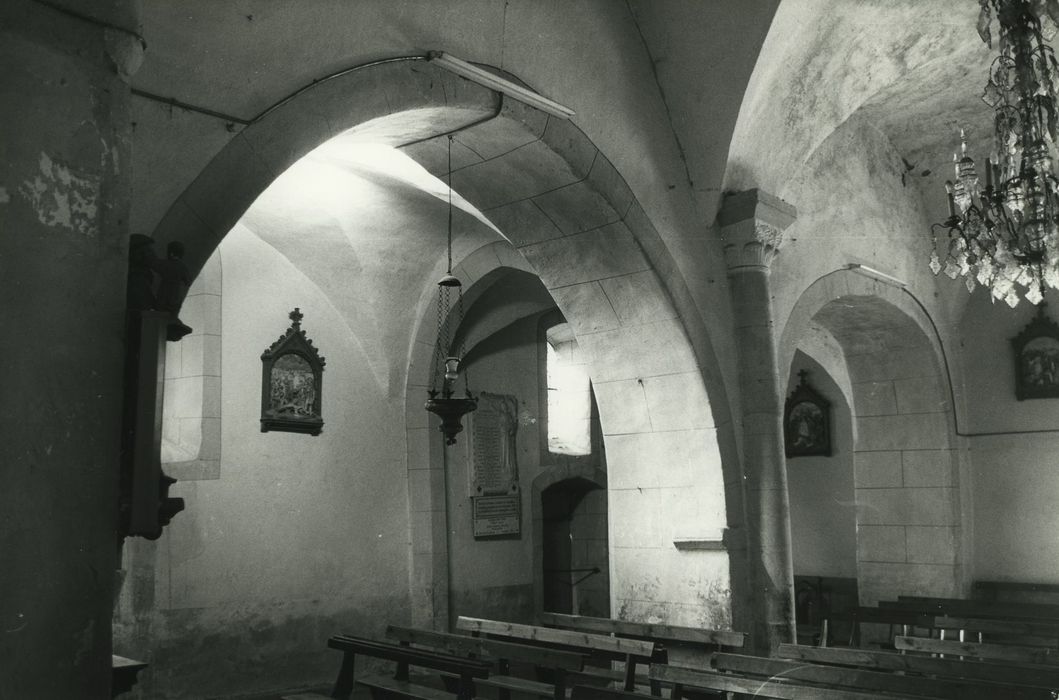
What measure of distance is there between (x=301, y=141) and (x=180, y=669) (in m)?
5.27

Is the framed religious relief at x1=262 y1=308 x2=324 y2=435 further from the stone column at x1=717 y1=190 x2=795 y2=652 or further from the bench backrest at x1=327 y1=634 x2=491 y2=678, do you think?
the stone column at x1=717 y1=190 x2=795 y2=652

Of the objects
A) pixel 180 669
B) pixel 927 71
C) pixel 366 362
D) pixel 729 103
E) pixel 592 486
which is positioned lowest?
pixel 180 669

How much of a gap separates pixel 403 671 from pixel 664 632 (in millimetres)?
1741

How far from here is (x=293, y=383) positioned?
8.82 metres

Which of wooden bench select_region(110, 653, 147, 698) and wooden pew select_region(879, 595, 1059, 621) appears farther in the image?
wooden pew select_region(879, 595, 1059, 621)

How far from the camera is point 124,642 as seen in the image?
7371 millimetres

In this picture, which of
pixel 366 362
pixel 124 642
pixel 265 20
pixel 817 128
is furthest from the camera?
pixel 366 362

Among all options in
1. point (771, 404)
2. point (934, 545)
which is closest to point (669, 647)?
point (771, 404)

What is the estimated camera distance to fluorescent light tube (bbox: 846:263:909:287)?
31.0ft

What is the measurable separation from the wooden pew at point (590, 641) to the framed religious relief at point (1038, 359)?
7.25 m

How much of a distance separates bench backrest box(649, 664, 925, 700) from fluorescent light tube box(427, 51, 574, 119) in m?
3.28

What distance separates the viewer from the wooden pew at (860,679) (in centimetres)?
443

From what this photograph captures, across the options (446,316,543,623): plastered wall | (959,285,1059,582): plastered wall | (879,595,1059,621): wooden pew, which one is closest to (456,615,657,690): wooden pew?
(446,316,543,623): plastered wall

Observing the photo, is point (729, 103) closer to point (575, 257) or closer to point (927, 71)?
point (575, 257)
